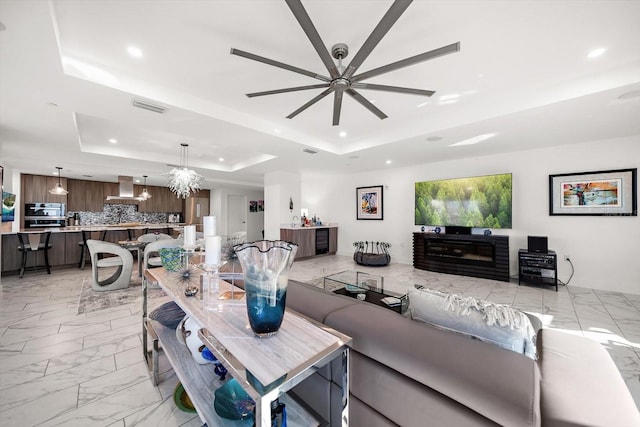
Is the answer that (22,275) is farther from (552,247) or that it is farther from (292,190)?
(552,247)

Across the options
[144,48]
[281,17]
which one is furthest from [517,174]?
[144,48]

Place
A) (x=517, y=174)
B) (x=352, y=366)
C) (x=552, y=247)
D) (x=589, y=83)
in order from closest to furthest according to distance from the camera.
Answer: (x=352, y=366)
(x=589, y=83)
(x=552, y=247)
(x=517, y=174)

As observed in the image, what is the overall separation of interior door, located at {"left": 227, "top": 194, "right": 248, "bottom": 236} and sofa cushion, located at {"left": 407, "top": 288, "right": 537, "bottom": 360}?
384 inches

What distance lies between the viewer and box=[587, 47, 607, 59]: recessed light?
2.22 meters

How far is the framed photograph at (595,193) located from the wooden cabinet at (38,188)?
12098 mm

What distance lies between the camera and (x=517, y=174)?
4.84 meters

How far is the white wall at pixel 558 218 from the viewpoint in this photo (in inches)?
156

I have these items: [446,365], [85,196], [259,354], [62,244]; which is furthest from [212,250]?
[85,196]

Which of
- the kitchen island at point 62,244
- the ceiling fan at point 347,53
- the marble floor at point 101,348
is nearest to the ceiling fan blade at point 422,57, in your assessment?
the ceiling fan at point 347,53

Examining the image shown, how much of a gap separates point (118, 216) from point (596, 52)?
1145 centimetres

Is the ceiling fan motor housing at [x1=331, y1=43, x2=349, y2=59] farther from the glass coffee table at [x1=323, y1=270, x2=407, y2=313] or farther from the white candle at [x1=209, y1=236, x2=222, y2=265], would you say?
the glass coffee table at [x1=323, y1=270, x2=407, y2=313]

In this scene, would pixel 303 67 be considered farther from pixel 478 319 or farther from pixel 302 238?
pixel 302 238

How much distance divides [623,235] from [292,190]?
6415 millimetres

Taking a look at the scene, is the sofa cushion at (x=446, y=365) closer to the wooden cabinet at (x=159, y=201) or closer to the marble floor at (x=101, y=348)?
the marble floor at (x=101, y=348)
